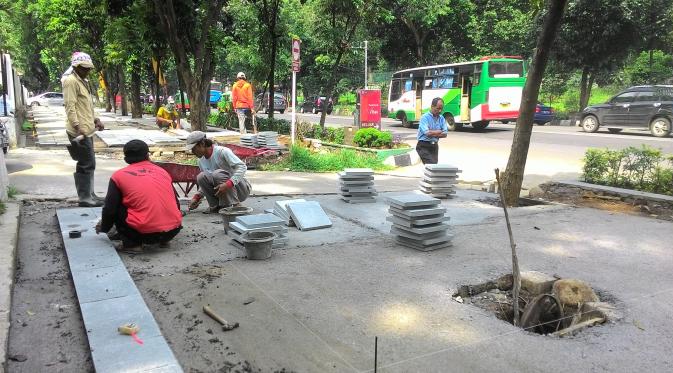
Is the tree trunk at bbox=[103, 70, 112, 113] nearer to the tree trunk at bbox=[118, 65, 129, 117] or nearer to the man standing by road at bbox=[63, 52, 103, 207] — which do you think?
the tree trunk at bbox=[118, 65, 129, 117]

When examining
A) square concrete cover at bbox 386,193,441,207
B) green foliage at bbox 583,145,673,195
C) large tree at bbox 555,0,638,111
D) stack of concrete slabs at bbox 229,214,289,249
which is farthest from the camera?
large tree at bbox 555,0,638,111

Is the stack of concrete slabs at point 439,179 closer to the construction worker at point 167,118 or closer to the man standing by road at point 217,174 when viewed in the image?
the man standing by road at point 217,174

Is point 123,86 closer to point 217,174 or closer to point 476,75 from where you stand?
point 476,75

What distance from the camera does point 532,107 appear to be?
7.31 meters

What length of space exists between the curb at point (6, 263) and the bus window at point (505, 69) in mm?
18887

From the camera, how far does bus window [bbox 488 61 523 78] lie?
21.2 m

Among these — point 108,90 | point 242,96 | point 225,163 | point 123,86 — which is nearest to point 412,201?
point 225,163

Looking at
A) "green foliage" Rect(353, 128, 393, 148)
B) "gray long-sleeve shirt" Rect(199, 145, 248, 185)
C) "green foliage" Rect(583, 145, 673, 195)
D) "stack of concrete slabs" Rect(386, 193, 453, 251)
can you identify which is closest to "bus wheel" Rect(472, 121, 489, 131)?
"green foliage" Rect(353, 128, 393, 148)

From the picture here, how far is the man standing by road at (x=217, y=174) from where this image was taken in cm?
591

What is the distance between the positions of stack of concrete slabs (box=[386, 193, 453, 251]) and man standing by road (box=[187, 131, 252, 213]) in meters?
1.94

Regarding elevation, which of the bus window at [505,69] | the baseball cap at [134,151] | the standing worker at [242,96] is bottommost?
the baseball cap at [134,151]

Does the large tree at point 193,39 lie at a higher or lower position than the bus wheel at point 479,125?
higher

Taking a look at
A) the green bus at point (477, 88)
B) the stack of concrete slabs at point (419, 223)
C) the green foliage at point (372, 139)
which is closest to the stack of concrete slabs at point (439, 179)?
the stack of concrete slabs at point (419, 223)

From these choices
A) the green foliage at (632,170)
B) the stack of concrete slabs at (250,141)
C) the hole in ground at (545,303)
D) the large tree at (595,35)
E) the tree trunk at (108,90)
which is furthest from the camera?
the tree trunk at (108,90)
